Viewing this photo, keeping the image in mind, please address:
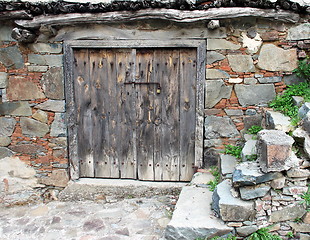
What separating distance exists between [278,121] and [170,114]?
1289 mm

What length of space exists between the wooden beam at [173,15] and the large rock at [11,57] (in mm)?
530

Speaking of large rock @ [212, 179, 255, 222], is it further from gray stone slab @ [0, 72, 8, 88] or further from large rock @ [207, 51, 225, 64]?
gray stone slab @ [0, 72, 8, 88]

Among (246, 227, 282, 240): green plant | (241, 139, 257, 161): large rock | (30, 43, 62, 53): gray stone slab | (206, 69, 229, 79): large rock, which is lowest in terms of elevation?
(246, 227, 282, 240): green plant

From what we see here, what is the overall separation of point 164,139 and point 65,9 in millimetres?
1904

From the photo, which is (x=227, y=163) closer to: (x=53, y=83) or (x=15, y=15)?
(x=53, y=83)

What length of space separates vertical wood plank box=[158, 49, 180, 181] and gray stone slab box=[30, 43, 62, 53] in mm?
1246

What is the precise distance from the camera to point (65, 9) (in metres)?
3.42

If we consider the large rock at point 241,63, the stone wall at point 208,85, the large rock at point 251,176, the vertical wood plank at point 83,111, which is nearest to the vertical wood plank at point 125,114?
the vertical wood plank at point 83,111

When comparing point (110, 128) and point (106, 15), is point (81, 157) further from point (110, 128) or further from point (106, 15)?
point (106, 15)

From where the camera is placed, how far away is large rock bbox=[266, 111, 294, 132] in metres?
3.03

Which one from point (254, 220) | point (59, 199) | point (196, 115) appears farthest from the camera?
point (59, 199)

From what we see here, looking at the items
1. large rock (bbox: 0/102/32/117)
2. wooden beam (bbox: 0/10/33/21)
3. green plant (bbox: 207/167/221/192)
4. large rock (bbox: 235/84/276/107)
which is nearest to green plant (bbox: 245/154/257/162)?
green plant (bbox: 207/167/221/192)

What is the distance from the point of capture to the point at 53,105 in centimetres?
388

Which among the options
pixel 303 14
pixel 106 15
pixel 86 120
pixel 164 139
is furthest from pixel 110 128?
pixel 303 14
